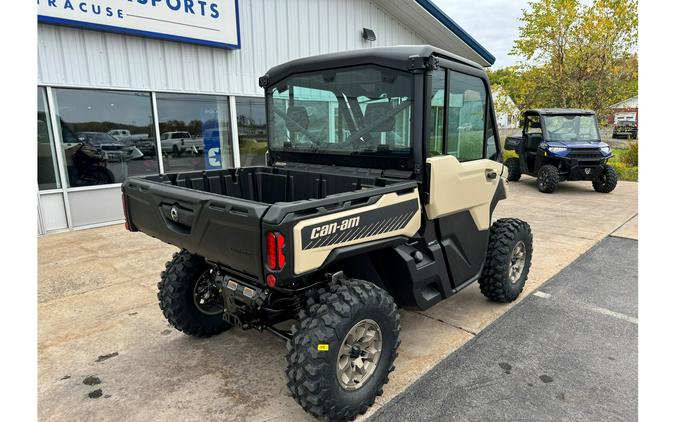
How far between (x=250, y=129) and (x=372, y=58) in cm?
658

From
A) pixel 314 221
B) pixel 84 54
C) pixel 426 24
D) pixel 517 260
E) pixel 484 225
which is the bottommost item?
pixel 517 260

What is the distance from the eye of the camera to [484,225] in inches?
145

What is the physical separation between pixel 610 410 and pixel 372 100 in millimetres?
2559

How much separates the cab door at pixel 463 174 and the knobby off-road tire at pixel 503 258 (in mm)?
201

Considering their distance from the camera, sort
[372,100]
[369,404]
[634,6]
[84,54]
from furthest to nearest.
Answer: [634,6] < [84,54] < [372,100] < [369,404]

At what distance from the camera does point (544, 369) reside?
122 inches

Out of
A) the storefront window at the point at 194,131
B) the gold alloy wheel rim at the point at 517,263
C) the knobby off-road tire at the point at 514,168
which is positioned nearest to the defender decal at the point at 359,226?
the gold alloy wheel rim at the point at 517,263

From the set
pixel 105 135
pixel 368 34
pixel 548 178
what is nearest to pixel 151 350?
pixel 105 135

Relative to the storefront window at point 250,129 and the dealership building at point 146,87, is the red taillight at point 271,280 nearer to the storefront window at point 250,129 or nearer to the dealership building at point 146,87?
the dealership building at point 146,87

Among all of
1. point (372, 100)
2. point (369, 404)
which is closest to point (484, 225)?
point (372, 100)

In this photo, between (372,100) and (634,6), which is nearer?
(372,100)

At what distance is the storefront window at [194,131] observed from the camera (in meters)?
7.98

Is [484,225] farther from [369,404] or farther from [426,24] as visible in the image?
[426,24]

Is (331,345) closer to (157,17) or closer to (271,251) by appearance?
(271,251)
